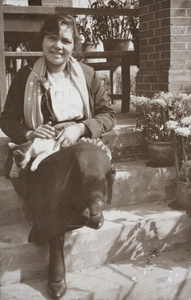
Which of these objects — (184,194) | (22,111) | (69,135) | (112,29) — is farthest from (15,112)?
(112,29)

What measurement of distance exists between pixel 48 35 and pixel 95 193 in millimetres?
1182

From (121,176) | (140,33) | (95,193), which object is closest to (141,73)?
(140,33)

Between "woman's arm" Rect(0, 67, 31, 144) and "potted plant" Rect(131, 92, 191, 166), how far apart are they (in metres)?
1.16

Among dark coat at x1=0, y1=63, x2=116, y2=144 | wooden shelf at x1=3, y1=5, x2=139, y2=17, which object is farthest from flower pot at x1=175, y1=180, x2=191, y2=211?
wooden shelf at x1=3, y1=5, x2=139, y2=17

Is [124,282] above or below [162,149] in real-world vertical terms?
below

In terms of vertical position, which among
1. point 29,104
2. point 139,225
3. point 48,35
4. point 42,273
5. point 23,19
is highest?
point 23,19

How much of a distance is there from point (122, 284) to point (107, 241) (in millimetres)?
390

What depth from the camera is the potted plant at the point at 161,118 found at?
3.54m

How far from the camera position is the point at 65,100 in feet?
9.67

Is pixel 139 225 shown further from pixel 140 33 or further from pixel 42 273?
pixel 140 33

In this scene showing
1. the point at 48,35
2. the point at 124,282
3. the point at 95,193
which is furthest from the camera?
the point at 48,35

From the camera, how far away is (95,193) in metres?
2.43

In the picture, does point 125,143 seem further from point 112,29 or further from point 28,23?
point 112,29

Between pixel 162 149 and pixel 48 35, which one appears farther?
pixel 162 149
